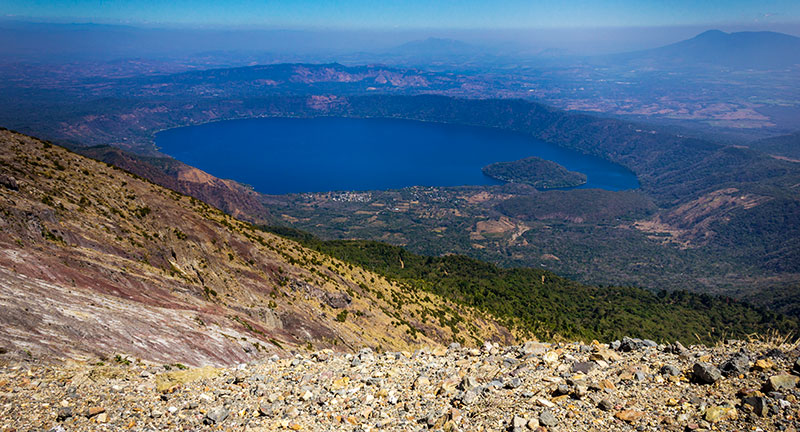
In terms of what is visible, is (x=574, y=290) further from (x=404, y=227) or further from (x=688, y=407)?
(x=404, y=227)

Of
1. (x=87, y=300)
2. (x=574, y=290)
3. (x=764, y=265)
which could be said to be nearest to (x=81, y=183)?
(x=87, y=300)

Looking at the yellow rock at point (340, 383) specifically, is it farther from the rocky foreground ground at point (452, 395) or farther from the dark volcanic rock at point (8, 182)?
the dark volcanic rock at point (8, 182)

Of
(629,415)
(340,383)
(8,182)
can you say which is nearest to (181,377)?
(340,383)

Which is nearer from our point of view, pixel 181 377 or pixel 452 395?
pixel 452 395

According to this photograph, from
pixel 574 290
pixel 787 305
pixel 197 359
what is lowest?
pixel 787 305

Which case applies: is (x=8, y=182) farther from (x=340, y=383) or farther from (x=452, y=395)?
(x=452, y=395)

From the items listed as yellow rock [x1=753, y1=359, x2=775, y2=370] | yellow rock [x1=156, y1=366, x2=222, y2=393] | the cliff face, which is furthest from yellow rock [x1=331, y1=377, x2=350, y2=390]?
yellow rock [x1=753, y1=359, x2=775, y2=370]

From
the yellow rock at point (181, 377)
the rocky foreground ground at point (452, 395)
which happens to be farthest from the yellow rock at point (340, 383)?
the yellow rock at point (181, 377)
